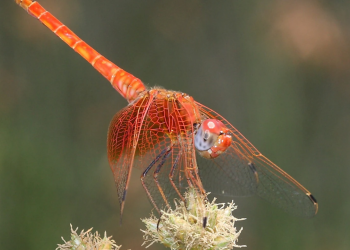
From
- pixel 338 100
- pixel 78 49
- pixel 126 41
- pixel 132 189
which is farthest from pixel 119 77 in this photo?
pixel 338 100

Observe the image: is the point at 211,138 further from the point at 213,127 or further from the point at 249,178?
the point at 249,178

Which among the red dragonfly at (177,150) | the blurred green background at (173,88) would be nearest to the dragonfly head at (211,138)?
the red dragonfly at (177,150)

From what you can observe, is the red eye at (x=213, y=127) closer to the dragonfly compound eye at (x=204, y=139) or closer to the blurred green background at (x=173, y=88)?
the dragonfly compound eye at (x=204, y=139)

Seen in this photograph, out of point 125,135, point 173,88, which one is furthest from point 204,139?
point 173,88

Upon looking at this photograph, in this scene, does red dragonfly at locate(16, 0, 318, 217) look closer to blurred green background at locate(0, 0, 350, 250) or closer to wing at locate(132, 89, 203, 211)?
wing at locate(132, 89, 203, 211)

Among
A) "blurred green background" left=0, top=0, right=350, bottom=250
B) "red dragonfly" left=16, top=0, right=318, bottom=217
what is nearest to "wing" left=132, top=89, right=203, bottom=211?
"red dragonfly" left=16, top=0, right=318, bottom=217

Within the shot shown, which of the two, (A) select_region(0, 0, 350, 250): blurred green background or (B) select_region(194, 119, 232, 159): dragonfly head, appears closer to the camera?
(B) select_region(194, 119, 232, 159): dragonfly head
